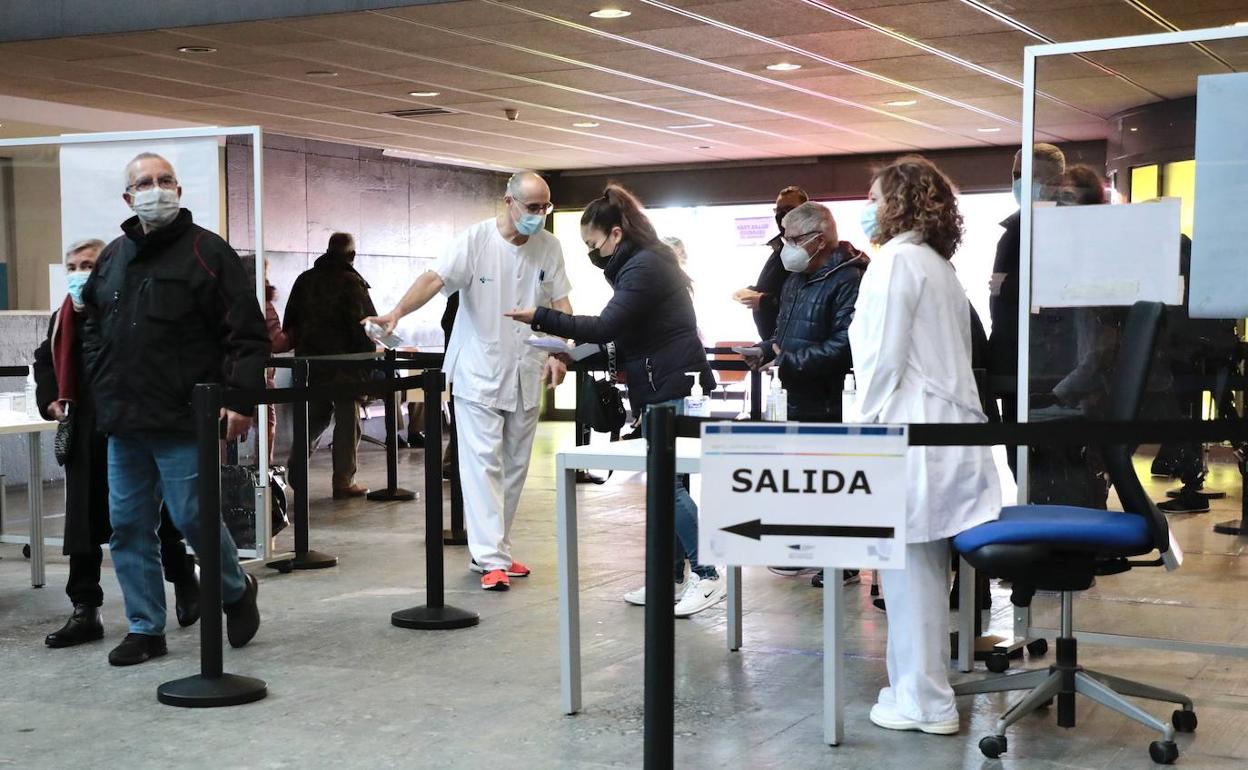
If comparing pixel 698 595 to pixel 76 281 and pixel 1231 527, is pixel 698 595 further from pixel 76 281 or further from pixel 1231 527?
pixel 76 281

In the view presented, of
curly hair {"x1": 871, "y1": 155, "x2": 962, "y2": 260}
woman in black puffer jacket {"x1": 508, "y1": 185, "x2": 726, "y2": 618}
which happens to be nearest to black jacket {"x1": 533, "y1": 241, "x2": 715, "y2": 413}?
woman in black puffer jacket {"x1": 508, "y1": 185, "x2": 726, "y2": 618}

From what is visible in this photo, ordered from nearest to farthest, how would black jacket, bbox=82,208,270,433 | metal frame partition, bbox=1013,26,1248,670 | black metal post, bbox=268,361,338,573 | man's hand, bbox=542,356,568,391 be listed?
1. metal frame partition, bbox=1013,26,1248,670
2. black jacket, bbox=82,208,270,433
3. man's hand, bbox=542,356,568,391
4. black metal post, bbox=268,361,338,573

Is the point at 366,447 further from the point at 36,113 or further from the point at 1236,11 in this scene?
the point at 1236,11

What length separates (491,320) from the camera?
6.04 m

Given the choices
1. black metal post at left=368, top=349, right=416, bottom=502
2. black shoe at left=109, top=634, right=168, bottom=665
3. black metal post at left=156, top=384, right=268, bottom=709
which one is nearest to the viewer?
black metal post at left=156, top=384, right=268, bottom=709

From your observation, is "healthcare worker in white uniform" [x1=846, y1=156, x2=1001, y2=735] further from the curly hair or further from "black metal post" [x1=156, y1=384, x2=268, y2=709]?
"black metal post" [x1=156, y1=384, x2=268, y2=709]

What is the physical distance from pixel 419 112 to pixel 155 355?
22.2 feet

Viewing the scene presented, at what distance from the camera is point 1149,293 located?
429cm

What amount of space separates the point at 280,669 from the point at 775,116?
25.6ft

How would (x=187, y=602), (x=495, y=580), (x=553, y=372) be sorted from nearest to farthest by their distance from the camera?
(x=187, y=602)
(x=553, y=372)
(x=495, y=580)

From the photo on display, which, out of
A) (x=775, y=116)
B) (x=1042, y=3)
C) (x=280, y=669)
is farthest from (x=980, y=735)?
(x=775, y=116)

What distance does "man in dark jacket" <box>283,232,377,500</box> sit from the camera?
918cm

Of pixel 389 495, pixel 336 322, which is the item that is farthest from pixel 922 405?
pixel 336 322

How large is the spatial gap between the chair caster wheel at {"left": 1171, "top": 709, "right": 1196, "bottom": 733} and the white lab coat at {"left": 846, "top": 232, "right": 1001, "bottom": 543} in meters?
0.75
